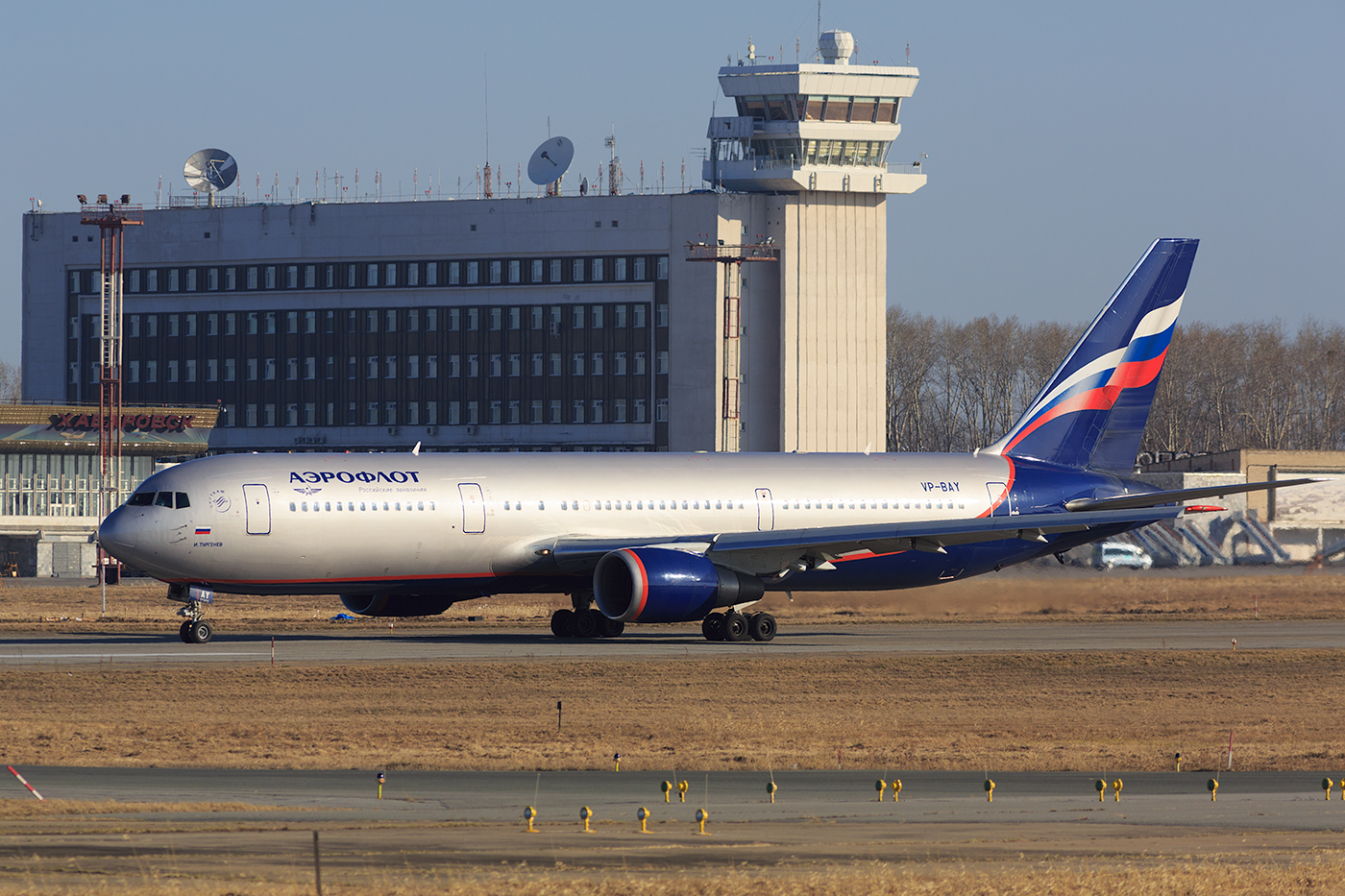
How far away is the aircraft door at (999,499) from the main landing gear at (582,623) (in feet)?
35.3

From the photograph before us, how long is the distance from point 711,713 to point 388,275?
104789 millimetres

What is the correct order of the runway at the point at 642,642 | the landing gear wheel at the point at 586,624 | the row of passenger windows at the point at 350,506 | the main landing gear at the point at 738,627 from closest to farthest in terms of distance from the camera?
the runway at the point at 642,642 < the row of passenger windows at the point at 350,506 < the main landing gear at the point at 738,627 < the landing gear wheel at the point at 586,624

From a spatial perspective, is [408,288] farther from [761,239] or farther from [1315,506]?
[1315,506]

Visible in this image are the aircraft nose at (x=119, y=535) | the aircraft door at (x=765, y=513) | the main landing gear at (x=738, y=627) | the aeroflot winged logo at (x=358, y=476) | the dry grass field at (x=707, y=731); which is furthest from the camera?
the aircraft door at (x=765, y=513)

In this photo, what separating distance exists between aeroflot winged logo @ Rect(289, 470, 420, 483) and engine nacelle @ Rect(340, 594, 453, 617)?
337cm

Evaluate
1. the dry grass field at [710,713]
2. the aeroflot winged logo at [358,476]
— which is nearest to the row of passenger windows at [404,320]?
the aeroflot winged logo at [358,476]

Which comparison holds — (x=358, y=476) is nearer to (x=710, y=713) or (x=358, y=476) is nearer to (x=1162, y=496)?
(x=710, y=713)

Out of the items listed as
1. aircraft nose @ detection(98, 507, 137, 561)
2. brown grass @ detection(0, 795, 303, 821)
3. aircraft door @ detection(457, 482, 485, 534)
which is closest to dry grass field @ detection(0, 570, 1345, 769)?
brown grass @ detection(0, 795, 303, 821)

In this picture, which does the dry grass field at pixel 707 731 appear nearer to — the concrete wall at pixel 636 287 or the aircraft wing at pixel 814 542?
the aircraft wing at pixel 814 542

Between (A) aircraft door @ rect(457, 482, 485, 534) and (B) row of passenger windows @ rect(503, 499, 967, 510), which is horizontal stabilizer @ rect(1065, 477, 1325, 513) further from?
(A) aircraft door @ rect(457, 482, 485, 534)

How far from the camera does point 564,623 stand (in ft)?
140

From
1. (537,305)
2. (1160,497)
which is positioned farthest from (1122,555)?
(537,305)

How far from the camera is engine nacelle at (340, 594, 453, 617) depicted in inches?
1679

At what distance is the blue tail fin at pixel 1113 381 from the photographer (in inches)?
1945
